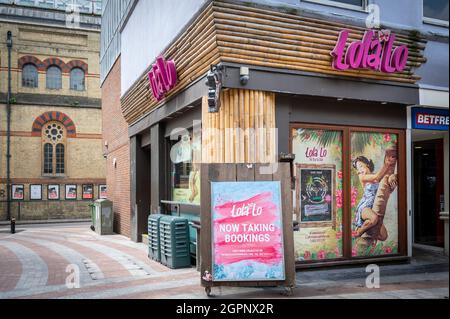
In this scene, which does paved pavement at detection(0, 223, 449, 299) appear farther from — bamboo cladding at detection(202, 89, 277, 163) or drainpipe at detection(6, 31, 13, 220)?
drainpipe at detection(6, 31, 13, 220)

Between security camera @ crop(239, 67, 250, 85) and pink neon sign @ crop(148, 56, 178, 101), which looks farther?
pink neon sign @ crop(148, 56, 178, 101)

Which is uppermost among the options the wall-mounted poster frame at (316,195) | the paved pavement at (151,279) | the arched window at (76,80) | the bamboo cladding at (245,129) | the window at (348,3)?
the arched window at (76,80)

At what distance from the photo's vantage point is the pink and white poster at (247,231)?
7176 mm

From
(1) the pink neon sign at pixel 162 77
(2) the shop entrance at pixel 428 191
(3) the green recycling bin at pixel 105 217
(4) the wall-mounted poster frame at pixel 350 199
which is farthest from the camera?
(3) the green recycling bin at pixel 105 217

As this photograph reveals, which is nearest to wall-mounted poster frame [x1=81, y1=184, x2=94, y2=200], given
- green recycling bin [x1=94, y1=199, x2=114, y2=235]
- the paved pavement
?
green recycling bin [x1=94, y1=199, x2=114, y2=235]

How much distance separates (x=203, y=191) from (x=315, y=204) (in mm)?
2846

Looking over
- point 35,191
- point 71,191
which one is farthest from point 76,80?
point 35,191

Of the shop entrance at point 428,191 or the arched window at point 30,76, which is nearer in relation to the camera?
the shop entrance at point 428,191

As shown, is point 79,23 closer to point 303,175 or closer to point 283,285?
point 303,175

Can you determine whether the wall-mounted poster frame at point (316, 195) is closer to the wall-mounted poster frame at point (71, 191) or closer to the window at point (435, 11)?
the window at point (435, 11)

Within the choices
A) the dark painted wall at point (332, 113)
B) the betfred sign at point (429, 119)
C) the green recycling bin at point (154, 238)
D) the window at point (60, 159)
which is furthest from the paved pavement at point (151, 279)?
the window at point (60, 159)

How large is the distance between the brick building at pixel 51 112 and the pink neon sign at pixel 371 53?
83.2ft

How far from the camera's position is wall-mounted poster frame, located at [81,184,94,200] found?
31.4 meters

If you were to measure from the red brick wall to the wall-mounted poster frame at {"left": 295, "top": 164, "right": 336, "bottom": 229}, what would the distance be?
9.00m
